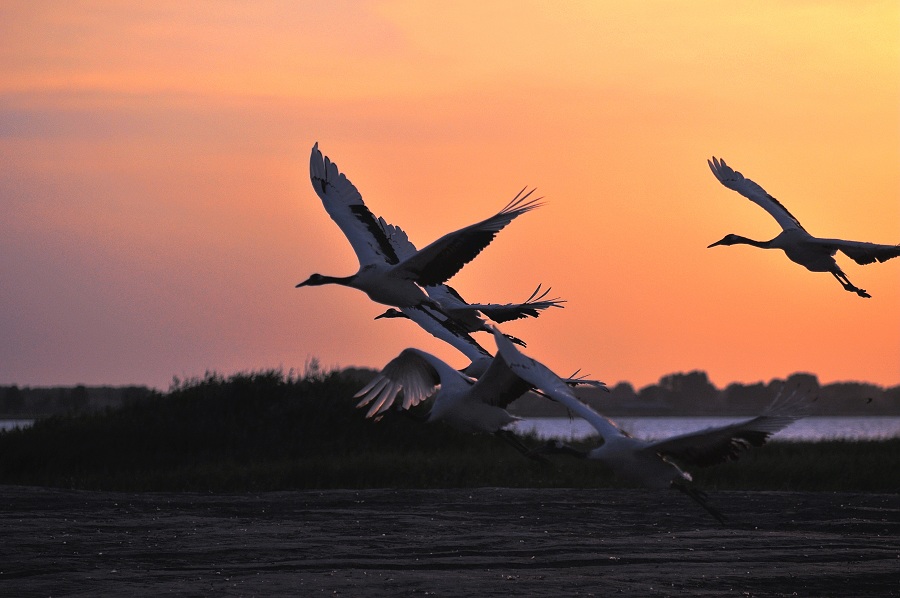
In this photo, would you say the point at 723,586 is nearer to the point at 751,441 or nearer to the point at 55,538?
the point at 751,441

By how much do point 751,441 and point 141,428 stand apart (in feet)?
68.9

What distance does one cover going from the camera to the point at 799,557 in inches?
583

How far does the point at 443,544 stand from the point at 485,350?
236 centimetres

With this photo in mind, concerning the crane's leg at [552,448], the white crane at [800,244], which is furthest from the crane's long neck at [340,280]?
the white crane at [800,244]

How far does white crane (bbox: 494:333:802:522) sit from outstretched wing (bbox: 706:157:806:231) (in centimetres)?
536

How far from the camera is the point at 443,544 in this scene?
15445 mm

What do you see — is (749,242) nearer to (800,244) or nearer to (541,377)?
(800,244)

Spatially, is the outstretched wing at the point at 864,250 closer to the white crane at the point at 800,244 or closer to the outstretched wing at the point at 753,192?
the white crane at the point at 800,244

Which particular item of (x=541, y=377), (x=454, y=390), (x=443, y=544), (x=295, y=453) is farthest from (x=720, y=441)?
(x=295, y=453)

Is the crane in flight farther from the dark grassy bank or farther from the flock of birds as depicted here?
the dark grassy bank

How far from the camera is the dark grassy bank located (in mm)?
24734

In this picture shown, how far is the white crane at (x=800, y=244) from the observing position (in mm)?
14898

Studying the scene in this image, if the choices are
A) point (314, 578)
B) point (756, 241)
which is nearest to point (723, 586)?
point (314, 578)

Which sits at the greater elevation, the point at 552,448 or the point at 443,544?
the point at 552,448
